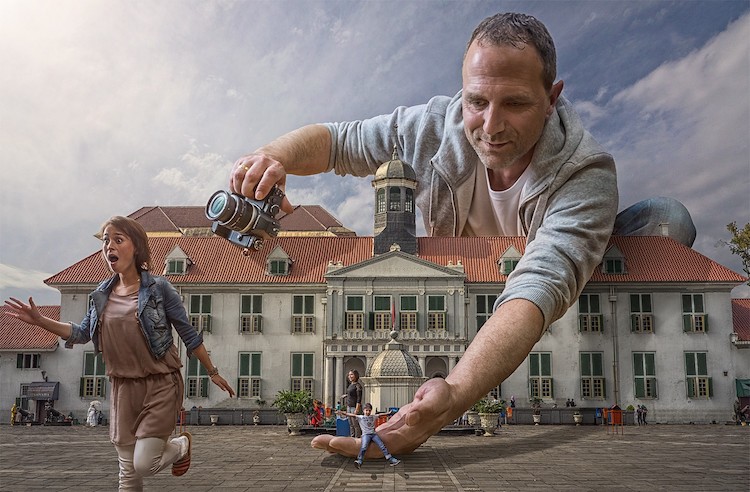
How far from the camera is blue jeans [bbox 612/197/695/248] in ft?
11.1

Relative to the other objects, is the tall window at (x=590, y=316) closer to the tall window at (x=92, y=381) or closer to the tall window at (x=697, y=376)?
the tall window at (x=697, y=376)

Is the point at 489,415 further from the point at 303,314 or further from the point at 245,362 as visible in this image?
the point at 245,362

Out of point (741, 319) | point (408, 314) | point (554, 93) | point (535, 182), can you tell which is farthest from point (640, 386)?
point (554, 93)

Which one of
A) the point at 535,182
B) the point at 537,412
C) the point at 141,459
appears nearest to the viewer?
the point at 535,182

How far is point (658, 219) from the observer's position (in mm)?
3434

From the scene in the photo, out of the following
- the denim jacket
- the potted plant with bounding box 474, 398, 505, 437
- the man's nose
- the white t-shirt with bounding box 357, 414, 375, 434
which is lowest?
the potted plant with bounding box 474, 398, 505, 437

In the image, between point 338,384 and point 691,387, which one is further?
point 338,384

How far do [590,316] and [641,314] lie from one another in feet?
8.32

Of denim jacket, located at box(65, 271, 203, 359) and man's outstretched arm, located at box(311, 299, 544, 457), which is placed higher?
denim jacket, located at box(65, 271, 203, 359)

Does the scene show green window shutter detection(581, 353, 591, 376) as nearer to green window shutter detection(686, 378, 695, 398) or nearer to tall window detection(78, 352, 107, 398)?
green window shutter detection(686, 378, 695, 398)

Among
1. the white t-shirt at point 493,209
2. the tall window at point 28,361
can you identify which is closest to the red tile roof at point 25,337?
the tall window at point 28,361

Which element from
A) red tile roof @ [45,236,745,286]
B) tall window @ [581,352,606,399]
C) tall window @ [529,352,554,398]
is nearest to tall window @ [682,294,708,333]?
red tile roof @ [45,236,745,286]

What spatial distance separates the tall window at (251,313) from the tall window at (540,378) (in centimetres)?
1398

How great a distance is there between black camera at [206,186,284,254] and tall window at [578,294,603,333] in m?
37.0
